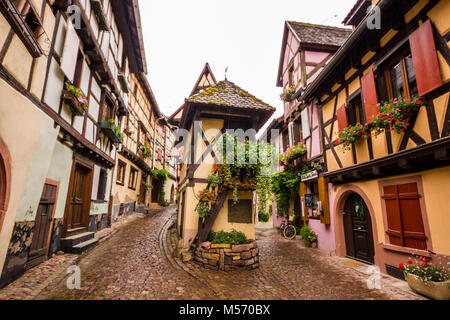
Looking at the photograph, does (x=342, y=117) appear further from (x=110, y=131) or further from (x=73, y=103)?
Result: (x=110, y=131)

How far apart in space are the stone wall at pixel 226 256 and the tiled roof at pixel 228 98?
4018 mm

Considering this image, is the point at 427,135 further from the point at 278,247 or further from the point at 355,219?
the point at 278,247

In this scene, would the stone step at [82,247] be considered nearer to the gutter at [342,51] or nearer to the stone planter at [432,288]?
the stone planter at [432,288]

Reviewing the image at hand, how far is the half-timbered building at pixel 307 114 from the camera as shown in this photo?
8250 millimetres

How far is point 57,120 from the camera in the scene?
16.1 feet

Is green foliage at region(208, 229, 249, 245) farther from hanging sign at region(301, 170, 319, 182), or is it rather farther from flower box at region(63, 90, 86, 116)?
flower box at region(63, 90, 86, 116)

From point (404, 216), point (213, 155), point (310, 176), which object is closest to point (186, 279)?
point (213, 155)

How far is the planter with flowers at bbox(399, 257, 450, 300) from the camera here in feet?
12.2

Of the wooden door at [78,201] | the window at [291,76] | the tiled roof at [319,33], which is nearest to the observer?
the wooden door at [78,201]

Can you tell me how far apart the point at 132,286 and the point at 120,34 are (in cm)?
985

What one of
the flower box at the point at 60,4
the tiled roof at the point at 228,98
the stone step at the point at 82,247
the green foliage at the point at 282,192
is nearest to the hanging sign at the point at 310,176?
the green foliage at the point at 282,192

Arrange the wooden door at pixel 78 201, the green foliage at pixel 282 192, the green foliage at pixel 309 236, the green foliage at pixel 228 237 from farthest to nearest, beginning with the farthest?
the green foliage at pixel 282 192 → the green foliage at pixel 309 236 → the wooden door at pixel 78 201 → the green foliage at pixel 228 237

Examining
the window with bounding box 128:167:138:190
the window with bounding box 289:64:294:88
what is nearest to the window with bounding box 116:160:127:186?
A: the window with bounding box 128:167:138:190

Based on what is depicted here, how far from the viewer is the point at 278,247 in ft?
28.1
